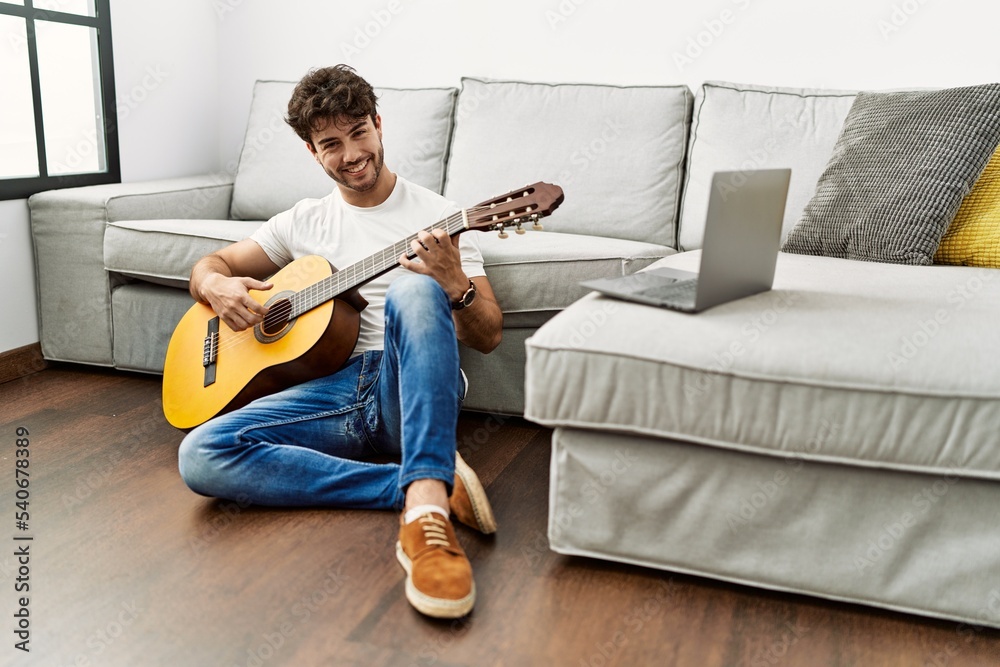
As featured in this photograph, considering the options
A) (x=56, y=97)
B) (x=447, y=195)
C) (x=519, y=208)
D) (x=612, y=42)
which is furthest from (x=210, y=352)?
(x=612, y=42)

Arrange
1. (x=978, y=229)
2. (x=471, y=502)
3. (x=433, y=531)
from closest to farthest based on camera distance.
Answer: (x=433, y=531) < (x=471, y=502) < (x=978, y=229)

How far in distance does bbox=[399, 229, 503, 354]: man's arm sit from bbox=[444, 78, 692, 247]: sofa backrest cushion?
809 mm

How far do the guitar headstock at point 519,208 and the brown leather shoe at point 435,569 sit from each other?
0.55m

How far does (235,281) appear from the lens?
1802mm

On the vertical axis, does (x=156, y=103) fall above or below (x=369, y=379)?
above

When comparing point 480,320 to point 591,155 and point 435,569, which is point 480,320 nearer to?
point 435,569

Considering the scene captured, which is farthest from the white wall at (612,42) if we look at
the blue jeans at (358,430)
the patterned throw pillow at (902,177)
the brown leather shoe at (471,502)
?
the brown leather shoe at (471,502)

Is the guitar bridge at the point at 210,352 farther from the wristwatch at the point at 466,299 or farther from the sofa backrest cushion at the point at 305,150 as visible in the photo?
the sofa backrest cushion at the point at 305,150

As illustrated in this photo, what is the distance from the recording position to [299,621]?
1.27 metres

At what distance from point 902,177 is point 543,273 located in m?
0.83

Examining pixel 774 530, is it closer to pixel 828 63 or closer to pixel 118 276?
pixel 828 63

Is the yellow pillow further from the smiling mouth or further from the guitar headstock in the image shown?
the smiling mouth

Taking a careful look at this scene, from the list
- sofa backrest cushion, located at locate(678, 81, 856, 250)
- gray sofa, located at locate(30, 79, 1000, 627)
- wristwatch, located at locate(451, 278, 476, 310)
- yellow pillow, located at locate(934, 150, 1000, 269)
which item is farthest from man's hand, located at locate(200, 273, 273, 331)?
yellow pillow, located at locate(934, 150, 1000, 269)

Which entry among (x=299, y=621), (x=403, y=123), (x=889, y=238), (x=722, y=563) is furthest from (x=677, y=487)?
(x=403, y=123)
